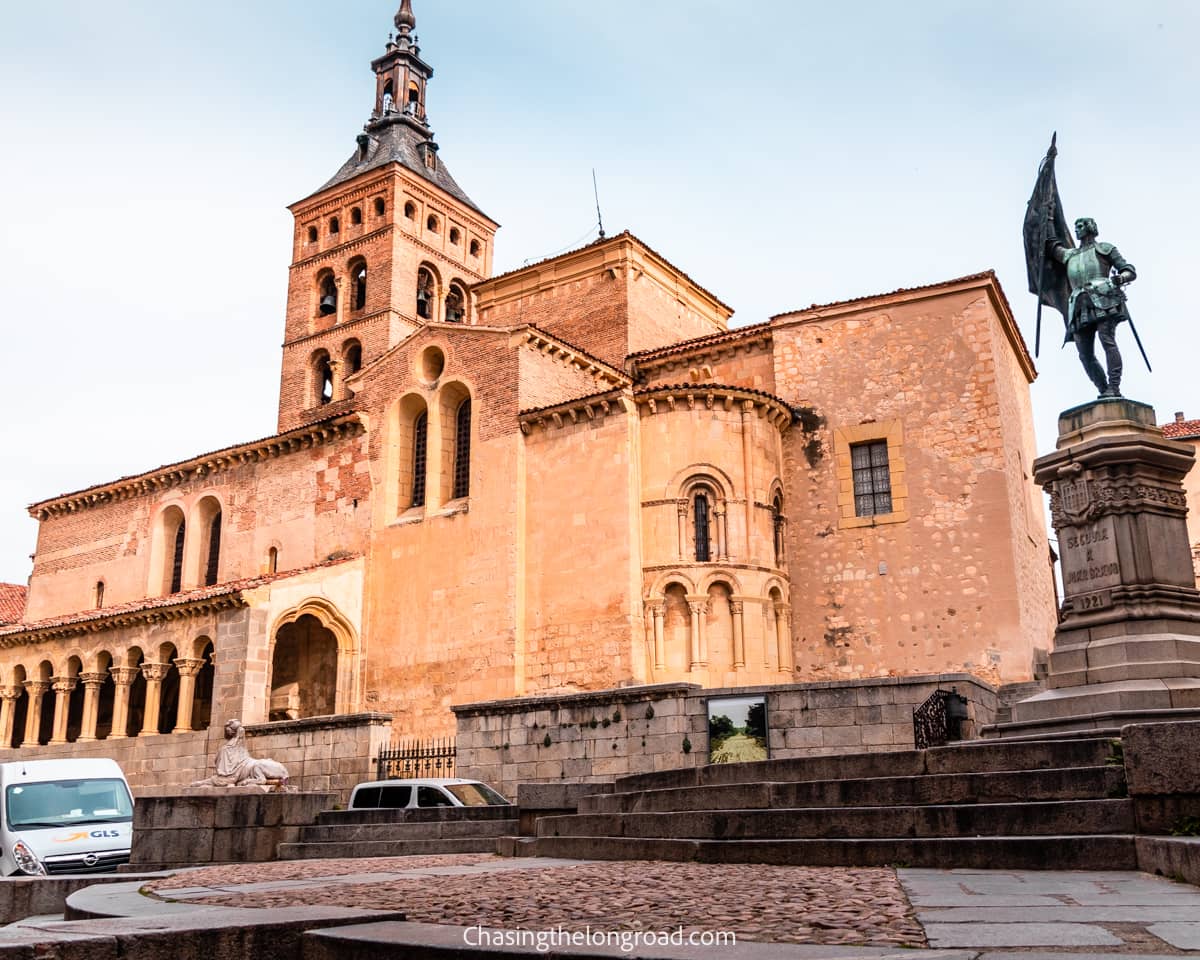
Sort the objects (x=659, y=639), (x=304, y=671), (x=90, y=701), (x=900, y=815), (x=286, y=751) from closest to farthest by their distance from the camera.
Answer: (x=900, y=815)
(x=286, y=751)
(x=659, y=639)
(x=304, y=671)
(x=90, y=701)

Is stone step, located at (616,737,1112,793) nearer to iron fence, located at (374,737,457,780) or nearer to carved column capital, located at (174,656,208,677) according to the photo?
iron fence, located at (374,737,457,780)

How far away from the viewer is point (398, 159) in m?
45.8

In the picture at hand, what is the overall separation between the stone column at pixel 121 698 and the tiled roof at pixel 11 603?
1392 cm

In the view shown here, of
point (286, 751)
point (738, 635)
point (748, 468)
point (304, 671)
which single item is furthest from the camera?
point (304, 671)

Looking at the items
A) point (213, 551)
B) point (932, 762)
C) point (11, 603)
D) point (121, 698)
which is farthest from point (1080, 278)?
point (11, 603)

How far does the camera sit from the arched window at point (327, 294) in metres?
45.7

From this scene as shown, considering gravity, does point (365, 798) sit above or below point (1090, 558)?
below

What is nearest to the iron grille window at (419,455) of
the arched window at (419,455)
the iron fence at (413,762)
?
the arched window at (419,455)

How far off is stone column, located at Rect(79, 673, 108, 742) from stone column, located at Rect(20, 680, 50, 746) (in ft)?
7.34

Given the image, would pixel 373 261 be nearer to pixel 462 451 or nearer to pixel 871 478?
pixel 462 451

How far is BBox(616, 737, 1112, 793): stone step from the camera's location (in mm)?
9508

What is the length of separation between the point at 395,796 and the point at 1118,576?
10242mm

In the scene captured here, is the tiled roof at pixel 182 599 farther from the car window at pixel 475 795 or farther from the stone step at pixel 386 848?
the stone step at pixel 386 848

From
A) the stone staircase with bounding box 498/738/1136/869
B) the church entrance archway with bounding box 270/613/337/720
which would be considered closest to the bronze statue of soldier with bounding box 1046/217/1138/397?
the stone staircase with bounding box 498/738/1136/869
